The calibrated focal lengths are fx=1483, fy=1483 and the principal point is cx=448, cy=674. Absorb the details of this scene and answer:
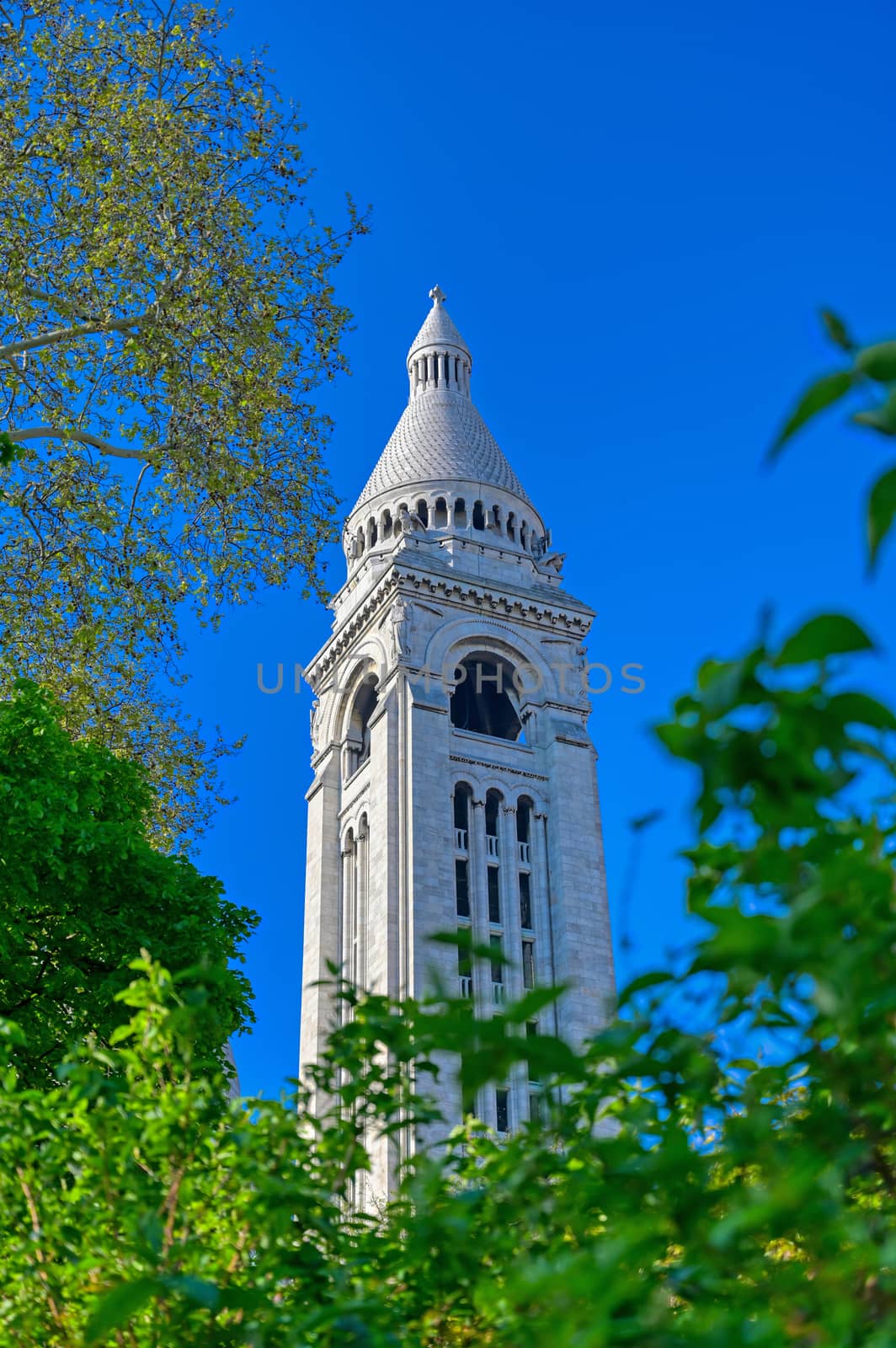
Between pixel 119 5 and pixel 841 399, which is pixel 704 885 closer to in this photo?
pixel 841 399

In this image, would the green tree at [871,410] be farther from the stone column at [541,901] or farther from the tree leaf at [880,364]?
the stone column at [541,901]

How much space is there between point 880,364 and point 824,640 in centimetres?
52

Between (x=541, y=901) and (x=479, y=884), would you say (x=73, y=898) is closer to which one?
(x=479, y=884)

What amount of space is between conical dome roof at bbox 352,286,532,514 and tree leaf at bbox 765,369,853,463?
6257 cm

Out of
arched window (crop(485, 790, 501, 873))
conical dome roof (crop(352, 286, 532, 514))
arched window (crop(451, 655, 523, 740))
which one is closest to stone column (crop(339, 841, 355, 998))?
arched window (crop(485, 790, 501, 873))

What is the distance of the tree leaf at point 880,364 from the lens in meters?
2.74

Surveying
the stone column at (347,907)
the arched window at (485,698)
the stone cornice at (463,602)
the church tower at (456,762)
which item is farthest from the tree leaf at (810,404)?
the arched window at (485,698)

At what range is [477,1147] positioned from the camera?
21.3 feet

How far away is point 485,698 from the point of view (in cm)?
6244

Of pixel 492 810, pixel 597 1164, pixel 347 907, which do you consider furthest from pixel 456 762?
pixel 597 1164

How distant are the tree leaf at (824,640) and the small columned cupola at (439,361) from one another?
232ft

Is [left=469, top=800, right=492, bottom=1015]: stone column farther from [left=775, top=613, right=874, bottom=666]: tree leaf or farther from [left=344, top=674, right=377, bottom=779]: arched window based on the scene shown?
[left=775, top=613, right=874, bottom=666]: tree leaf

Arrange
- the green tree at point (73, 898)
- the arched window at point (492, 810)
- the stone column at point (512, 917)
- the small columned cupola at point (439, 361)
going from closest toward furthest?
1. the green tree at point (73, 898)
2. the stone column at point (512, 917)
3. the arched window at point (492, 810)
4. the small columned cupola at point (439, 361)

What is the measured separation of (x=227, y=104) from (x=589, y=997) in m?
39.3
